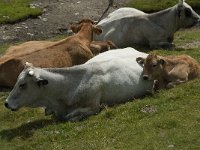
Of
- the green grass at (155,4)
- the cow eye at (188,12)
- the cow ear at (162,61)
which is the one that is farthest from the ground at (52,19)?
the cow ear at (162,61)

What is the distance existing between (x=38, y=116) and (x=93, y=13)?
56.8 ft

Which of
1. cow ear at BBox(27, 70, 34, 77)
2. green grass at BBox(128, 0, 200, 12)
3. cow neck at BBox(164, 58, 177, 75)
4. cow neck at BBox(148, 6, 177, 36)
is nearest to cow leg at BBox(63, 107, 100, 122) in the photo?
cow ear at BBox(27, 70, 34, 77)

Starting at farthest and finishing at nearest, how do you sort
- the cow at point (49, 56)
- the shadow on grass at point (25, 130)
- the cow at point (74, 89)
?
the cow at point (49, 56) → the cow at point (74, 89) → the shadow on grass at point (25, 130)

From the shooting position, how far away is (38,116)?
48.4 ft

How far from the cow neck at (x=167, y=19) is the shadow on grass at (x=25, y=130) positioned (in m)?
9.93

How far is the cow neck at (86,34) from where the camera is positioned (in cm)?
1881

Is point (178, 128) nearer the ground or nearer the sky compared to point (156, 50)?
nearer the sky

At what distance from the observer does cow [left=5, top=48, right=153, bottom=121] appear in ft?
45.4

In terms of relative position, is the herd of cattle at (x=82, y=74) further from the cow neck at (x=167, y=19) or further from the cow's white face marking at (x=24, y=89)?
the cow neck at (x=167, y=19)

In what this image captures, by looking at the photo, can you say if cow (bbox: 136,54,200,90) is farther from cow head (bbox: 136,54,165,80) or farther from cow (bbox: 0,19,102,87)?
cow (bbox: 0,19,102,87)

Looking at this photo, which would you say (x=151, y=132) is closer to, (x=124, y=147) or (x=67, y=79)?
(x=124, y=147)

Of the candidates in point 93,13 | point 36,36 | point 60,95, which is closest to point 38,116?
point 60,95

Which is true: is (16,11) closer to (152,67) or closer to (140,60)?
(140,60)

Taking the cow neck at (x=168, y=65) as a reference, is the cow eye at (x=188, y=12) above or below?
below
